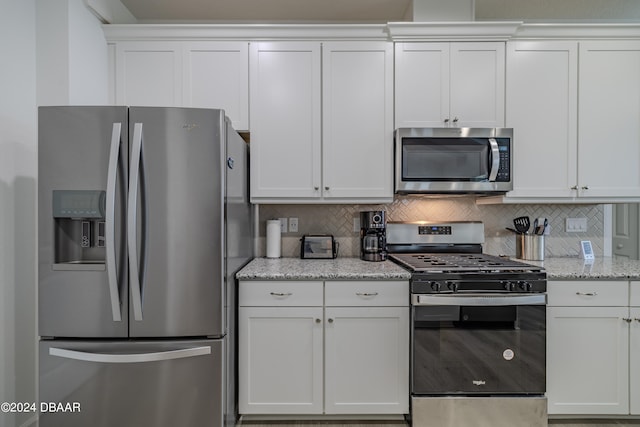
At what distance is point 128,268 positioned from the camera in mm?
1609

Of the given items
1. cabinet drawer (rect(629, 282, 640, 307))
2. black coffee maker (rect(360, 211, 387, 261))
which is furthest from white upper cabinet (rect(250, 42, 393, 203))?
cabinet drawer (rect(629, 282, 640, 307))

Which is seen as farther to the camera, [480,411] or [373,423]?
[373,423]

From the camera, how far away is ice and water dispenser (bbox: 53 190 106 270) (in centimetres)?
162

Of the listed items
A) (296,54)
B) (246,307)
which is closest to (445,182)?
(296,54)

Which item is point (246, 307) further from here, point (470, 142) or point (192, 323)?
point (470, 142)

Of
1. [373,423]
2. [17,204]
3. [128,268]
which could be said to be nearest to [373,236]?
[373,423]

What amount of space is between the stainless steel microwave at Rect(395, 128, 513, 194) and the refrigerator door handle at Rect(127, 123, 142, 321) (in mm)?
1507

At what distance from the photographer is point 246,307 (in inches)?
77.4

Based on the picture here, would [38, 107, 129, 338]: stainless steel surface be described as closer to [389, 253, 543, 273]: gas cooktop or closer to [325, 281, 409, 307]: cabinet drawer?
[325, 281, 409, 307]: cabinet drawer

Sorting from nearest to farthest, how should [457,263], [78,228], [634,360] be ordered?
[78,228] → [634,360] → [457,263]

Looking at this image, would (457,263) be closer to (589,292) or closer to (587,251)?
(589,292)

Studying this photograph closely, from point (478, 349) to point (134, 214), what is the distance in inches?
75.2

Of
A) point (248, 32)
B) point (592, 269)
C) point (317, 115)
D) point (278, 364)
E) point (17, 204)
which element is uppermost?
point (248, 32)

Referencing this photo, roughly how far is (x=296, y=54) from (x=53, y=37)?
1.40 meters
